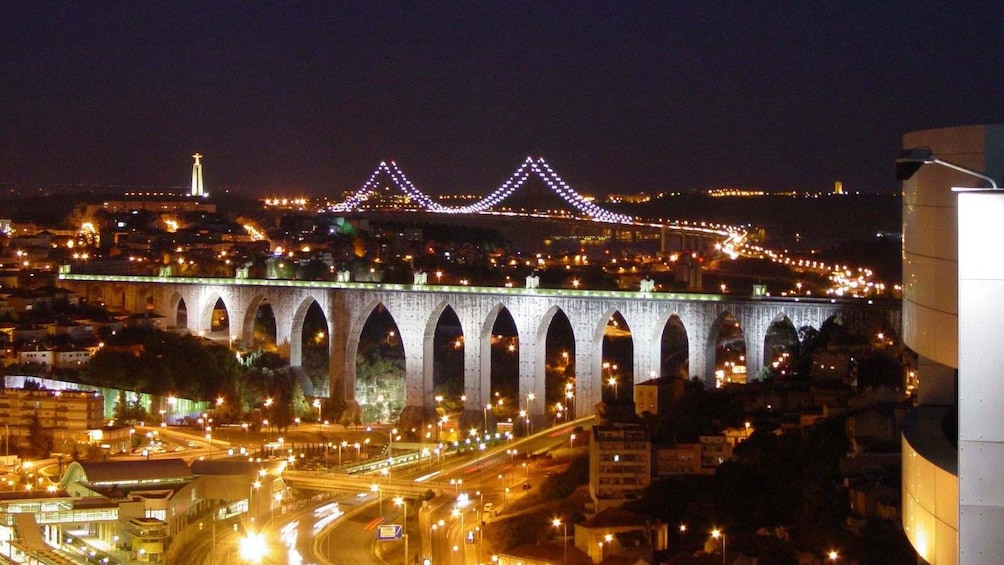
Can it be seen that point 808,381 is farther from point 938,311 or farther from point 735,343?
point 938,311

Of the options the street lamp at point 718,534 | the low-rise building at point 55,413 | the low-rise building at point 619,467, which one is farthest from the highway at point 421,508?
the low-rise building at point 55,413

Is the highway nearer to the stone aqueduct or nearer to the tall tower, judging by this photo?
the stone aqueduct

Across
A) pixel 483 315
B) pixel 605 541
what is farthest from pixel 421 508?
pixel 483 315

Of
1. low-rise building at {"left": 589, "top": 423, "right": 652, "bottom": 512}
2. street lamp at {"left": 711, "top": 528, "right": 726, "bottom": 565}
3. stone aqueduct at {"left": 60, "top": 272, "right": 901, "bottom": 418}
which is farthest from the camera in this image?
stone aqueduct at {"left": 60, "top": 272, "right": 901, "bottom": 418}

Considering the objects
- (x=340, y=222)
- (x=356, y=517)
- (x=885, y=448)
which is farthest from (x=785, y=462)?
(x=340, y=222)

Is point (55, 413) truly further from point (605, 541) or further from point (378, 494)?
point (605, 541)

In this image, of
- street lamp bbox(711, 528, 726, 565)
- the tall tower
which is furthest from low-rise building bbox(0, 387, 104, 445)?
the tall tower
